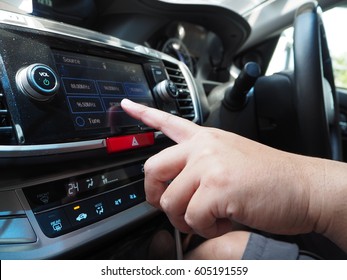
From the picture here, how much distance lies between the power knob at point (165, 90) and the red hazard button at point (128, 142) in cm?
9

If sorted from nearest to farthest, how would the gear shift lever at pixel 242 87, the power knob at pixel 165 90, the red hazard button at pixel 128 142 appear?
the red hazard button at pixel 128 142, the power knob at pixel 165 90, the gear shift lever at pixel 242 87

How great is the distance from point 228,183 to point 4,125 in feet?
0.88

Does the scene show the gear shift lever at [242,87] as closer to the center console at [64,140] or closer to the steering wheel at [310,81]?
the steering wheel at [310,81]

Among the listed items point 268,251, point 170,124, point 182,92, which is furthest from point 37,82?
point 268,251

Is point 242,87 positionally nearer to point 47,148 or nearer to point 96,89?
point 96,89

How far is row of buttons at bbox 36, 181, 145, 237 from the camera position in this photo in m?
0.38

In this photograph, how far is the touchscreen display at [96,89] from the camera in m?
0.43

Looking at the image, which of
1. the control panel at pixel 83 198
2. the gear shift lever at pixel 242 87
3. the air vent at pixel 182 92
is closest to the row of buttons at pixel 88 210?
the control panel at pixel 83 198

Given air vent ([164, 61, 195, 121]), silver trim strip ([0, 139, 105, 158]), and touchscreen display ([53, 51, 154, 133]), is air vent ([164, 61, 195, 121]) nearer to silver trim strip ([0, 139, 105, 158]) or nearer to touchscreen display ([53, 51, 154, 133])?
touchscreen display ([53, 51, 154, 133])

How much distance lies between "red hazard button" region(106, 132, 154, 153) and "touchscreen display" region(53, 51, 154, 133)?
0.02 meters

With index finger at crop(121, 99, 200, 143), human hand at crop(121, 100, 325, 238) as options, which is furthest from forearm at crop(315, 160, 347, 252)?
index finger at crop(121, 99, 200, 143)

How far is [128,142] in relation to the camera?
47 centimetres
